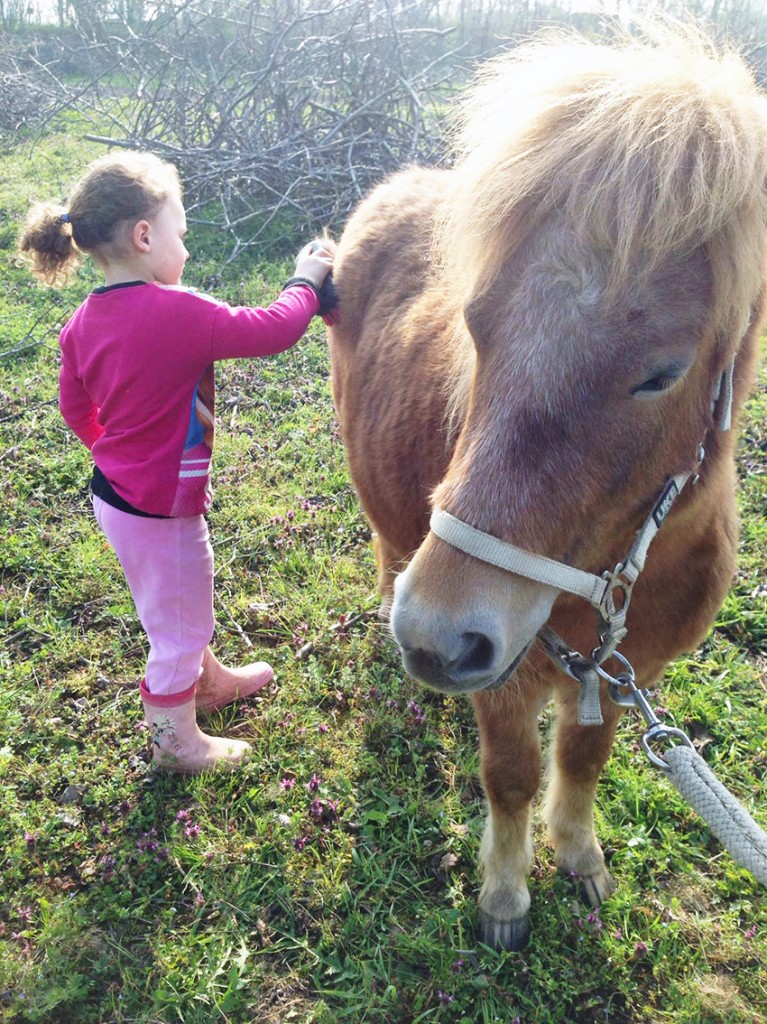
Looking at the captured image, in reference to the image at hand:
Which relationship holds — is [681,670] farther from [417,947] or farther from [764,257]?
[764,257]

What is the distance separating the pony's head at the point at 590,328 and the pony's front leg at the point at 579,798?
3.55ft

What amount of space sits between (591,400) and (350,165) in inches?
269

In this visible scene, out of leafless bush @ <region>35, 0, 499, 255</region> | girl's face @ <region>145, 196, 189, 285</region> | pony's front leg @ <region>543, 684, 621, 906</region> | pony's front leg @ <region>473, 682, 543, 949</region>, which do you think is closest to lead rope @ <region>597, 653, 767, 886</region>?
pony's front leg @ <region>473, 682, 543, 949</region>

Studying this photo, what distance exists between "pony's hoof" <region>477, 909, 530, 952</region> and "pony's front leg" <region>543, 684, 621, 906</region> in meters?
0.26

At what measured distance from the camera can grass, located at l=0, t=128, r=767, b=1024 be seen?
216cm

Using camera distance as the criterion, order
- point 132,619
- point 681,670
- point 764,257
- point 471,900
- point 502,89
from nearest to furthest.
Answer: point 764,257
point 502,89
point 471,900
point 681,670
point 132,619

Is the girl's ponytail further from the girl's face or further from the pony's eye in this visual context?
the pony's eye

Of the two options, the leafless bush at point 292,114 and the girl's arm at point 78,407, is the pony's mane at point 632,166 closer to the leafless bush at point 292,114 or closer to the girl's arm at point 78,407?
the girl's arm at point 78,407

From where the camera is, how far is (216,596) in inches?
140

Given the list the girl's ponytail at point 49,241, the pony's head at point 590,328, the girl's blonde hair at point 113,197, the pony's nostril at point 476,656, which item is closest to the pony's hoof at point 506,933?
the pony's head at point 590,328

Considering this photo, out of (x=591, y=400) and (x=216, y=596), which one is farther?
(x=216, y=596)

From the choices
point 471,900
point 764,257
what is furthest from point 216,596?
point 764,257

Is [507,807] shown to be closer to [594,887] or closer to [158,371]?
[594,887]

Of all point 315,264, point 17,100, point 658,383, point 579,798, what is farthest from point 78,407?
point 17,100
